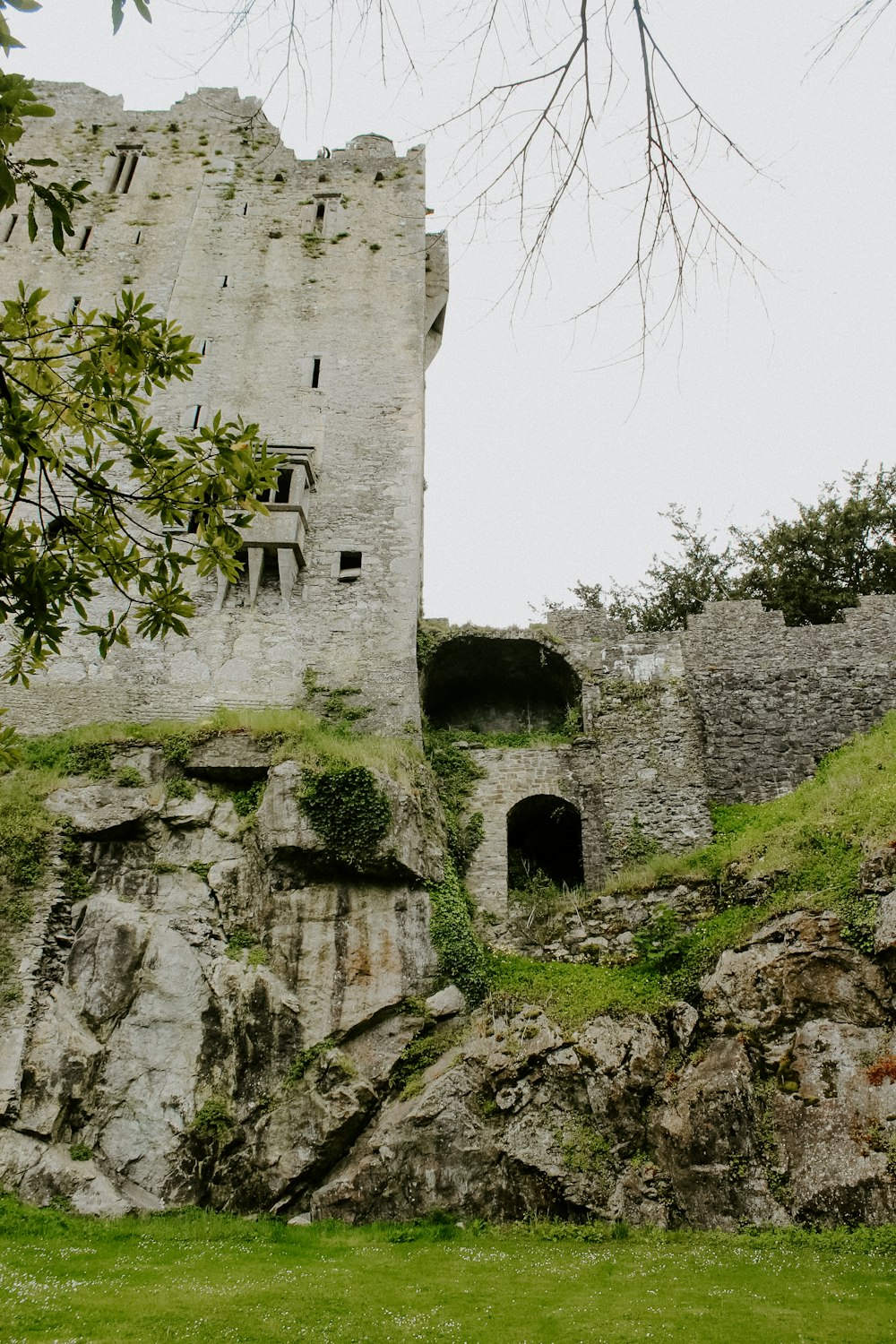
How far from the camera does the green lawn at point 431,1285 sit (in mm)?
7312

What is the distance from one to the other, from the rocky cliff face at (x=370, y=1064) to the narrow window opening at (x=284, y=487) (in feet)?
22.8

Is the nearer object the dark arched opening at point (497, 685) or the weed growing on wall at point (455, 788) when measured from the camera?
the weed growing on wall at point (455, 788)

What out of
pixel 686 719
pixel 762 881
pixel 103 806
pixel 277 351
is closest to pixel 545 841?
pixel 686 719

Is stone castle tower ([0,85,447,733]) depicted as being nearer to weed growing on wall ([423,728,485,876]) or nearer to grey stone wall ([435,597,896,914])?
weed growing on wall ([423,728,485,876])

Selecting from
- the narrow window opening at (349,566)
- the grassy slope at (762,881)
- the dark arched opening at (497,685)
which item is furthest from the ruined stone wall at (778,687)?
the narrow window opening at (349,566)

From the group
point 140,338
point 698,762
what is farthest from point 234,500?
point 698,762

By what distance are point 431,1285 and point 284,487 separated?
558 inches

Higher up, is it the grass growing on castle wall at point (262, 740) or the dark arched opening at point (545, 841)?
the grass growing on castle wall at point (262, 740)

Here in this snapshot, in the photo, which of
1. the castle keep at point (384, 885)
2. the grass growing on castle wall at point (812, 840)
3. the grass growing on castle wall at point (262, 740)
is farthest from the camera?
the grass growing on castle wall at point (262, 740)

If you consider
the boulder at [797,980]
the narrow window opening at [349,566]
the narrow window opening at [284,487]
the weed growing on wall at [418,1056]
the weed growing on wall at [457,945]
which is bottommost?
the weed growing on wall at [418,1056]

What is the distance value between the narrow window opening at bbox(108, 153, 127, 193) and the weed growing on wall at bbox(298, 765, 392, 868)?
17.1 meters

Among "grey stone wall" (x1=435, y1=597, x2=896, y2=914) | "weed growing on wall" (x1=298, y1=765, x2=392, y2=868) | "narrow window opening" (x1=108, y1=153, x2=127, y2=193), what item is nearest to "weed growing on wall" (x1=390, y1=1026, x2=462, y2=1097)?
"weed growing on wall" (x1=298, y1=765, x2=392, y2=868)

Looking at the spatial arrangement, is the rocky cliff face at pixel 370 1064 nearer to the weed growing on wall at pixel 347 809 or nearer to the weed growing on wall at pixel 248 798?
the weed growing on wall at pixel 347 809

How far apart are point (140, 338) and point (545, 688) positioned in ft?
47.1
